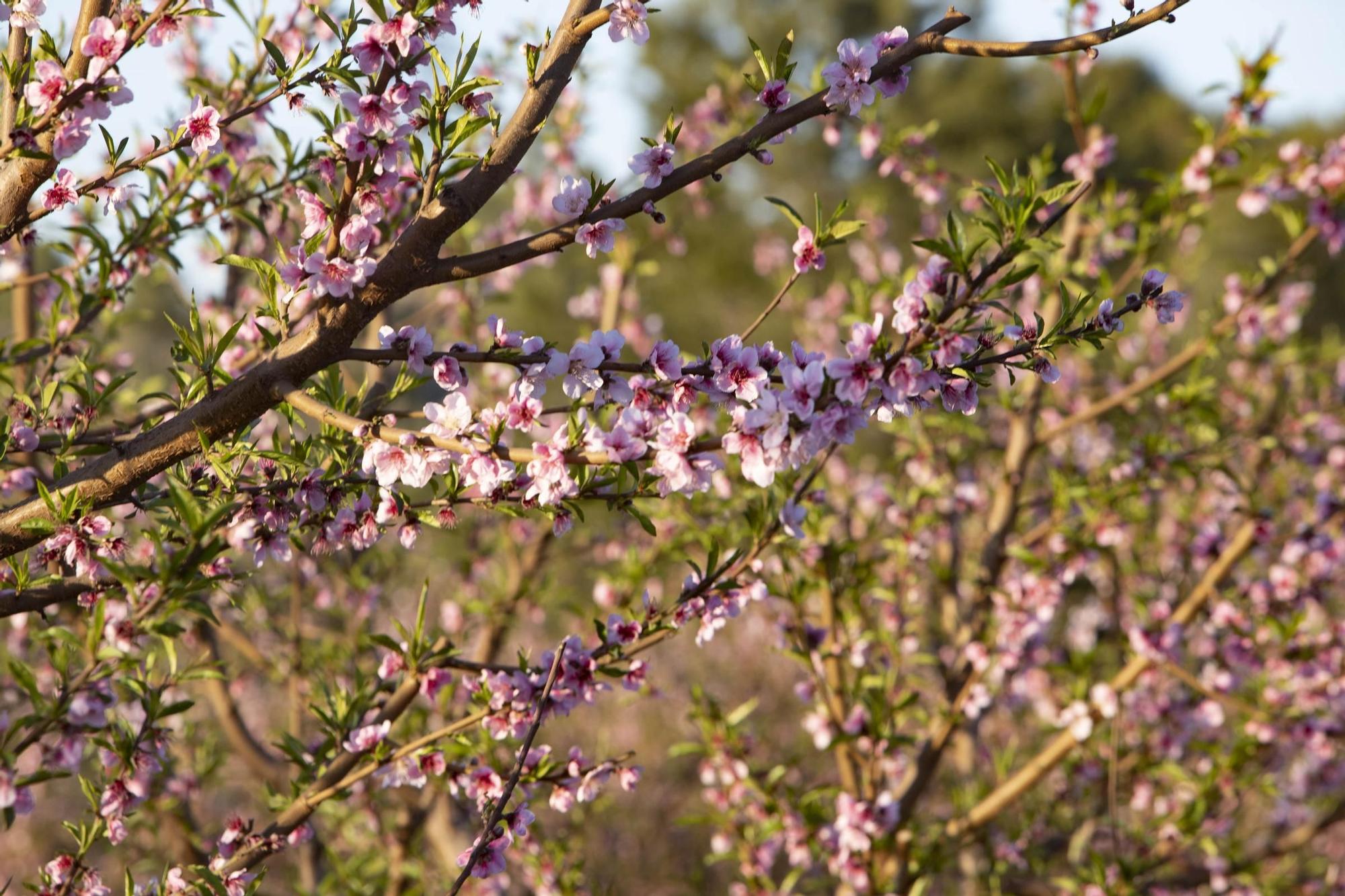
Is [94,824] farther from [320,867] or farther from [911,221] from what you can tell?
[911,221]

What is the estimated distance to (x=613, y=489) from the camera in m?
2.16

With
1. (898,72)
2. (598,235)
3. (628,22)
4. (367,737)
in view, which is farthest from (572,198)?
(367,737)

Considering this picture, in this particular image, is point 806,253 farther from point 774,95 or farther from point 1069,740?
point 1069,740

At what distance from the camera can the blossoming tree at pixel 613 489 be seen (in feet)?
6.41

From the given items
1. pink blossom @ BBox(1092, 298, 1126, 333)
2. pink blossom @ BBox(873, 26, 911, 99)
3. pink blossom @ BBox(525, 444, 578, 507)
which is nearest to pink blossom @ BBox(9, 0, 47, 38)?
pink blossom @ BBox(525, 444, 578, 507)

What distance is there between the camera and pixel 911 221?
24.2 m

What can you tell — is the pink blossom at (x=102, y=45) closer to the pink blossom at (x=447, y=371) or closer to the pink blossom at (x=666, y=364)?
the pink blossom at (x=447, y=371)

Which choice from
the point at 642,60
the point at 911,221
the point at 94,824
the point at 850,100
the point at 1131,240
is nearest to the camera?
the point at 850,100

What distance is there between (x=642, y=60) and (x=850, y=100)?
2751 cm

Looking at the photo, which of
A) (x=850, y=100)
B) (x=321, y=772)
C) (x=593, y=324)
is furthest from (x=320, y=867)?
(x=850, y=100)

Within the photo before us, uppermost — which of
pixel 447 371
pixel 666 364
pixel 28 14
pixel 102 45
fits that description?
pixel 28 14

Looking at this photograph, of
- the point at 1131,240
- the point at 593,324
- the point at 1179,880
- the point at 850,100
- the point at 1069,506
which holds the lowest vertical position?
the point at 1179,880

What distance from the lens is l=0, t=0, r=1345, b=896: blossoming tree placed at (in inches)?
77.0

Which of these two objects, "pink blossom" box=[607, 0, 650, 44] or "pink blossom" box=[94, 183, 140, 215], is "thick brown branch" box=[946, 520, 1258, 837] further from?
"pink blossom" box=[94, 183, 140, 215]
